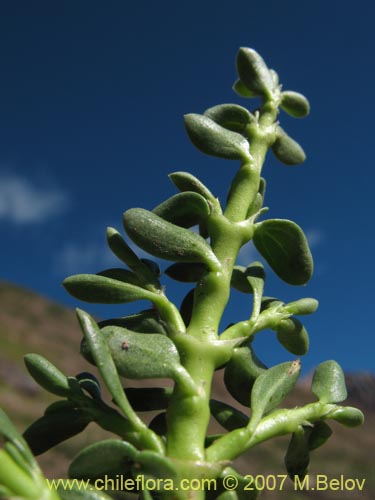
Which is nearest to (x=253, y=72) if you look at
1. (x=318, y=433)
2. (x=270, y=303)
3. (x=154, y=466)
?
(x=270, y=303)

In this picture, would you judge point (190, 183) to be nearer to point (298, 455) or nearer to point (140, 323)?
point (140, 323)

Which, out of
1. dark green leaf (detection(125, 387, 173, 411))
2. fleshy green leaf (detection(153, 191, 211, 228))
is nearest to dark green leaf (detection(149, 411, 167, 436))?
dark green leaf (detection(125, 387, 173, 411))

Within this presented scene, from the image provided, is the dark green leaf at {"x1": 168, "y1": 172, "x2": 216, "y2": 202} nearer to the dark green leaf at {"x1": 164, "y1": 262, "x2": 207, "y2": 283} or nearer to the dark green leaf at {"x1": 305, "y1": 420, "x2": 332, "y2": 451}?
the dark green leaf at {"x1": 164, "y1": 262, "x2": 207, "y2": 283}

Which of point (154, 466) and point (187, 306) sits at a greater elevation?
point (187, 306)

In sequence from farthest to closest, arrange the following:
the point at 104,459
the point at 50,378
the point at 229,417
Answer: the point at 229,417 → the point at 50,378 → the point at 104,459

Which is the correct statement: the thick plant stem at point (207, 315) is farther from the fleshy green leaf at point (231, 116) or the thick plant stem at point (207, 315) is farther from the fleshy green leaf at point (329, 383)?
the fleshy green leaf at point (329, 383)

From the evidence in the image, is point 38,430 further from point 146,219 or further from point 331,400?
point 331,400
